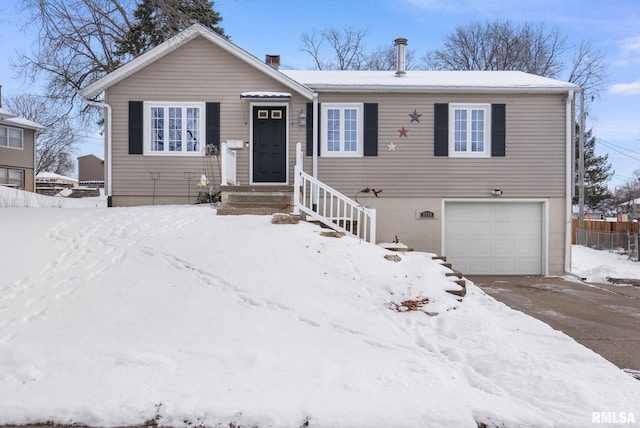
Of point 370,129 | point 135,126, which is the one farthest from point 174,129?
point 370,129

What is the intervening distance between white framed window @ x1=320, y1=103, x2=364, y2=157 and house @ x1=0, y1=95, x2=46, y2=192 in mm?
18517

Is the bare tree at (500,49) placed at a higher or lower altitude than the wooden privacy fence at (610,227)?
higher

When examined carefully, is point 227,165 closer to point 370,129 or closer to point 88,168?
point 370,129

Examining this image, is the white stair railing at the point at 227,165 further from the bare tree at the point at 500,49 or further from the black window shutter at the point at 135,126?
the bare tree at the point at 500,49

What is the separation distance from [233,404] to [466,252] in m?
9.11

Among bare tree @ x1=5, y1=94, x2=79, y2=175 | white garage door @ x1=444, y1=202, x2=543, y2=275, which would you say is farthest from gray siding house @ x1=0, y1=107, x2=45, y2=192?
white garage door @ x1=444, y1=202, x2=543, y2=275

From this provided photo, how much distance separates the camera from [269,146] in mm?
10641

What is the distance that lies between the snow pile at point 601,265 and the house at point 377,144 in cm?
81

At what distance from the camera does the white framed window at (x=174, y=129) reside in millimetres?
10469

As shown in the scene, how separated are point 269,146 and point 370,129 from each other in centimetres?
263

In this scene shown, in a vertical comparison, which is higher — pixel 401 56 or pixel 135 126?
pixel 401 56

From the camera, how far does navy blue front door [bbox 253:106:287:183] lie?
1059 centimetres

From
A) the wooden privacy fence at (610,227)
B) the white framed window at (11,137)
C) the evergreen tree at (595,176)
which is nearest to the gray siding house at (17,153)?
the white framed window at (11,137)

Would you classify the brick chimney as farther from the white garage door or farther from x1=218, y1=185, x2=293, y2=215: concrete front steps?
the white garage door
